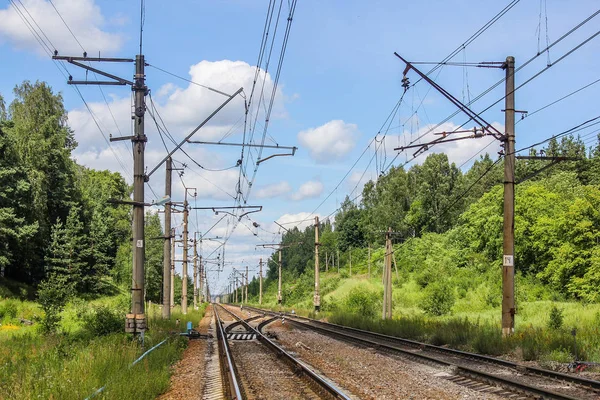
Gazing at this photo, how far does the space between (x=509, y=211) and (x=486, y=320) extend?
27.0ft

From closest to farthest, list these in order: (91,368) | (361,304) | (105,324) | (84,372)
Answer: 1. (84,372)
2. (91,368)
3. (105,324)
4. (361,304)

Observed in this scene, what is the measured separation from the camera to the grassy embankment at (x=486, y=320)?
16.7 metres

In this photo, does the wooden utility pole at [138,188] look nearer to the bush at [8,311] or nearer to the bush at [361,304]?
the bush at [361,304]

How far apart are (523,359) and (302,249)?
469 ft

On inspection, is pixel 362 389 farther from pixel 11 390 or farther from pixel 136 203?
pixel 136 203

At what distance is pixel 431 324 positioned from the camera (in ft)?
84.4

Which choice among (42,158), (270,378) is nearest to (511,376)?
→ (270,378)

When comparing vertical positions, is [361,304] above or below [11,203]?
below

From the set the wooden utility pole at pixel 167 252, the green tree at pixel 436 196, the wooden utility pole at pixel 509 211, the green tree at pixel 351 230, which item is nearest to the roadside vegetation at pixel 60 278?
the wooden utility pole at pixel 167 252

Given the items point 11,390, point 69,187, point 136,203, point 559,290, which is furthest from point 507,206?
point 69,187

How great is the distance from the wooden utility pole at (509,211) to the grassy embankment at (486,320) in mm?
899

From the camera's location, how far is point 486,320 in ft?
86.4

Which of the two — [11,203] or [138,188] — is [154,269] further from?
[138,188]

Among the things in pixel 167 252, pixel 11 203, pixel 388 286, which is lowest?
pixel 388 286
